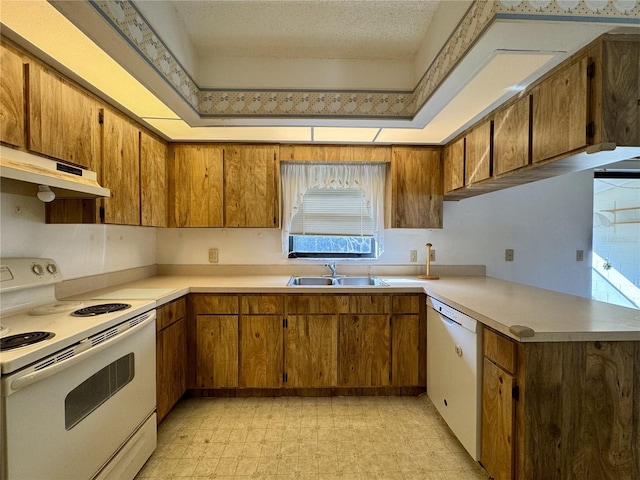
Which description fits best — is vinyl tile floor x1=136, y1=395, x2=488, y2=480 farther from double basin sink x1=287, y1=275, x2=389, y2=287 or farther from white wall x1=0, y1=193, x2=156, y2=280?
white wall x1=0, y1=193, x2=156, y2=280

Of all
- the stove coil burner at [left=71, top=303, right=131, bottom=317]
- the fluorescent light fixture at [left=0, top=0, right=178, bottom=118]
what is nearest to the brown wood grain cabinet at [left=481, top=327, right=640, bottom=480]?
the stove coil burner at [left=71, top=303, right=131, bottom=317]

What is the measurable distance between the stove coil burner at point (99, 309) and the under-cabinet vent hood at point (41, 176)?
0.61 meters

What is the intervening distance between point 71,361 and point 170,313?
2.95ft

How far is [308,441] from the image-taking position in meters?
1.84

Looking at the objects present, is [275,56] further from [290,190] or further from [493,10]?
[493,10]

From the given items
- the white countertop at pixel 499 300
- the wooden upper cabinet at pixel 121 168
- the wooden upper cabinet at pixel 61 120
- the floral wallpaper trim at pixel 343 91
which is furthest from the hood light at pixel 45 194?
the floral wallpaper trim at pixel 343 91

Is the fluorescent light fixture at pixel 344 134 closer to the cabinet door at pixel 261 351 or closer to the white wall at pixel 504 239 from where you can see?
the white wall at pixel 504 239

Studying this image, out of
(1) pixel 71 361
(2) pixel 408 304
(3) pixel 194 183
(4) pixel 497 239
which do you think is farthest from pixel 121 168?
(4) pixel 497 239

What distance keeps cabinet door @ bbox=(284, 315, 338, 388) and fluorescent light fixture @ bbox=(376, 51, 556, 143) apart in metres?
1.62

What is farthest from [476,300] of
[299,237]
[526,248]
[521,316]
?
[299,237]

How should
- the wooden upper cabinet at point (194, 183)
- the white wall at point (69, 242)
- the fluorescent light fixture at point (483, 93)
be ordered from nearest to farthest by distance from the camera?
the fluorescent light fixture at point (483, 93)
the white wall at point (69, 242)
the wooden upper cabinet at point (194, 183)

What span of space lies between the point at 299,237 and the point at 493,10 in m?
2.21

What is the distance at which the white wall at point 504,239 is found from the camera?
2824 mm

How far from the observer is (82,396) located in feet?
3.95
